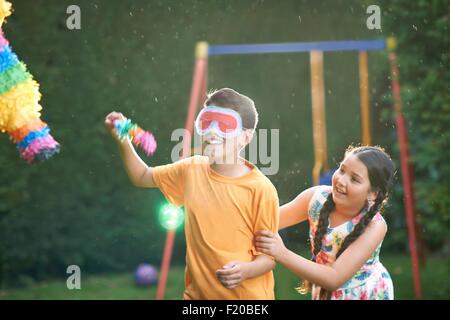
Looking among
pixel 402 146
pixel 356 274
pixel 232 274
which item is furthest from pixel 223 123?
pixel 402 146

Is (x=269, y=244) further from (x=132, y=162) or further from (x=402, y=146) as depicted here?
(x=402, y=146)

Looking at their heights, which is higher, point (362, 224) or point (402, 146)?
point (402, 146)

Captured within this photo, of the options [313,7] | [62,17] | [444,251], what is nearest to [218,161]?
[62,17]

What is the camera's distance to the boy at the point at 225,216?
1.97 m

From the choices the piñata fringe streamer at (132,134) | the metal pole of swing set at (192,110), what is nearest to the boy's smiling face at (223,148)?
the piñata fringe streamer at (132,134)

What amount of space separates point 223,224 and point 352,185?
1.37ft

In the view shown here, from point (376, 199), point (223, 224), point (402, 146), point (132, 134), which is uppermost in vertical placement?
point (402, 146)

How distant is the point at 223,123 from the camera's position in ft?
6.73

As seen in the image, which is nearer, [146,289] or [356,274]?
[356,274]

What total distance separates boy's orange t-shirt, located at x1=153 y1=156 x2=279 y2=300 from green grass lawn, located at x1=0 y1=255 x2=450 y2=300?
7.47 ft

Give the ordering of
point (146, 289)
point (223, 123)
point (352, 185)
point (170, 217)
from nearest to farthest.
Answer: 1. point (223, 123)
2. point (352, 185)
3. point (170, 217)
4. point (146, 289)

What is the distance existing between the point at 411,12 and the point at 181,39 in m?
1.33

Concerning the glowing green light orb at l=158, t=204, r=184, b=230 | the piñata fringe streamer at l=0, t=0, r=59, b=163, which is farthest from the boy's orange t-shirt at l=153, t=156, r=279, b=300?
the glowing green light orb at l=158, t=204, r=184, b=230

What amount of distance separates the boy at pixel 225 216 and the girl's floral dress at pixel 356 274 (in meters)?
0.24
